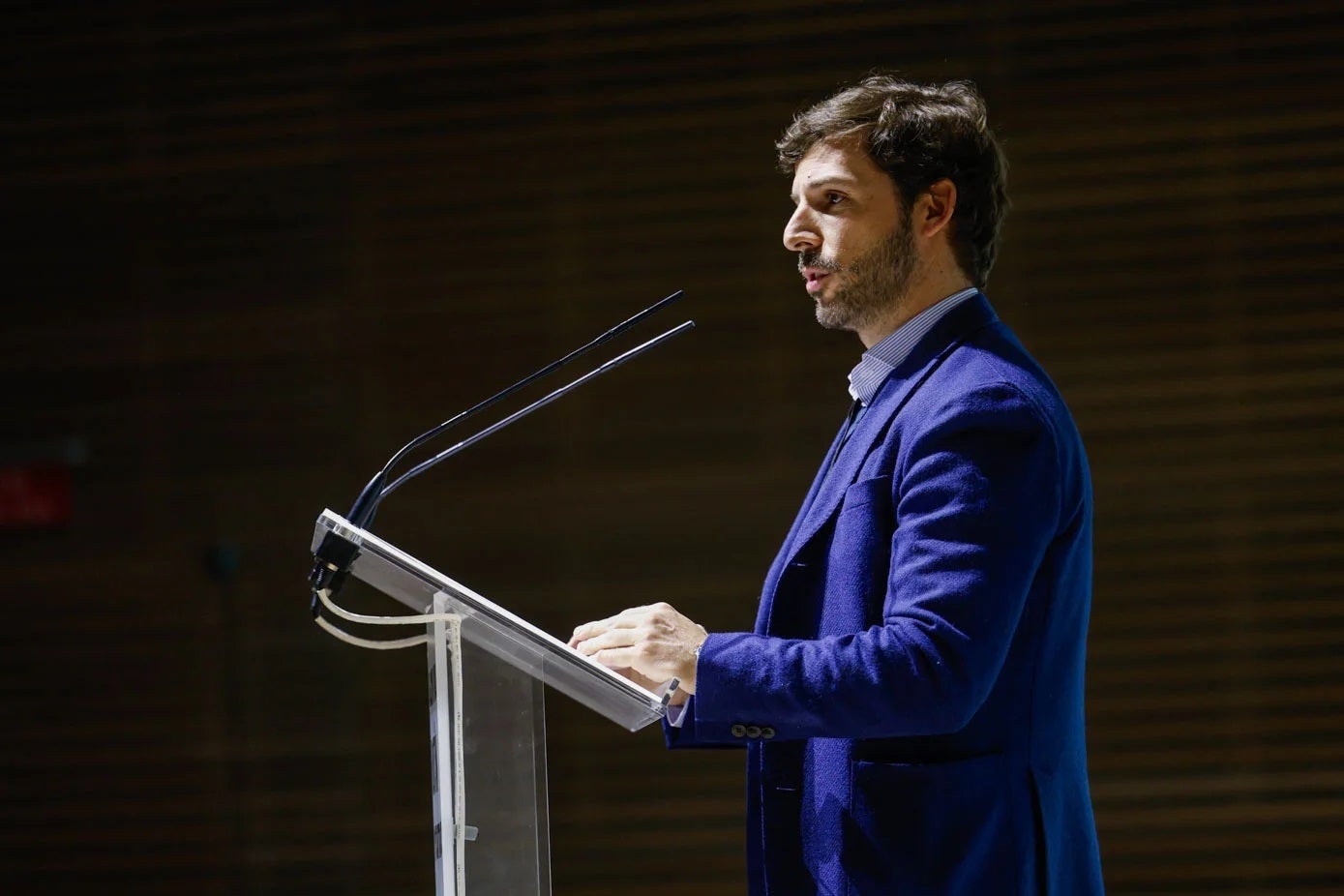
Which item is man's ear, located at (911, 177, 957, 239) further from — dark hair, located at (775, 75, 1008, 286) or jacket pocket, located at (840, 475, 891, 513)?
jacket pocket, located at (840, 475, 891, 513)

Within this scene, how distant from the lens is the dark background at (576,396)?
3229 mm

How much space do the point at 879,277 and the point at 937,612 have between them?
18.9 inches

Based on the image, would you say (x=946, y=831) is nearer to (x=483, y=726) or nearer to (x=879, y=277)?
(x=483, y=726)

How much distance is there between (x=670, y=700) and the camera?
4.51ft

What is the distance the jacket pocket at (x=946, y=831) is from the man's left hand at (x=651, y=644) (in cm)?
24

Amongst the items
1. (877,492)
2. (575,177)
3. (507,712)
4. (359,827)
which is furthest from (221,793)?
(877,492)

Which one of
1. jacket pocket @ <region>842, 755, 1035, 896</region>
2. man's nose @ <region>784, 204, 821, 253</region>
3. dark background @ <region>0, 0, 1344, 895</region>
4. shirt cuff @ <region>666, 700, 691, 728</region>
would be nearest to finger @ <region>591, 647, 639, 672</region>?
shirt cuff @ <region>666, 700, 691, 728</region>

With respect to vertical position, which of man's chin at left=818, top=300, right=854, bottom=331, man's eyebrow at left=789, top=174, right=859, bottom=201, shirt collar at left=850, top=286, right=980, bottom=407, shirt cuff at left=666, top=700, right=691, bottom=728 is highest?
man's eyebrow at left=789, top=174, right=859, bottom=201

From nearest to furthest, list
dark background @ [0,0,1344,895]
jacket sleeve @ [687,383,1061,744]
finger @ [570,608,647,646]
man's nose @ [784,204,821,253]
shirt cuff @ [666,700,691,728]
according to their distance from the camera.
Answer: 1. jacket sleeve @ [687,383,1061,744]
2. finger @ [570,608,647,646]
3. shirt cuff @ [666,700,691,728]
4. man's nose @ [784,204,821,253]
5. dark background @ [0,0,1344,895]

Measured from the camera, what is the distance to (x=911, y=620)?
131 centimetres

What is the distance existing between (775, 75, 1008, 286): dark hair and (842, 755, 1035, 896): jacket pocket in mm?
634

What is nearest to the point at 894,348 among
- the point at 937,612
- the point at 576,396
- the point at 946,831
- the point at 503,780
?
the point at 937,612

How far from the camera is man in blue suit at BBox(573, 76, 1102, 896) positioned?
1317 mm

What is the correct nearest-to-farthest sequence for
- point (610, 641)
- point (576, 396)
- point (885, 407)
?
point (610, 641), point (885, 407), point (576, 396)
